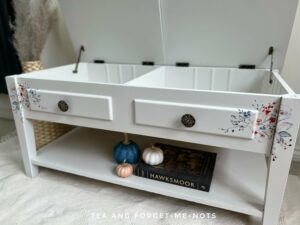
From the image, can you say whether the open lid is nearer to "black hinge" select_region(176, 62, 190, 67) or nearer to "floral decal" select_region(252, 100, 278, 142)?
"black hinge" select_region(176, 62, 190, 67)

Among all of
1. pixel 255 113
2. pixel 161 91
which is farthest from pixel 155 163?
pixel 255 113

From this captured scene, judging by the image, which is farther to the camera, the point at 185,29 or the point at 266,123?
the point at 185,29

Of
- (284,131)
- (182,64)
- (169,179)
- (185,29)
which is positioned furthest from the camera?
(182,64)

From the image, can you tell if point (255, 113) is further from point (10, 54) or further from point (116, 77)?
point (10, 54)

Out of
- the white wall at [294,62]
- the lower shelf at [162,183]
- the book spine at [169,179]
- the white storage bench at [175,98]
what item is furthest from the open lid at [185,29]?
the book spine at [169,179]

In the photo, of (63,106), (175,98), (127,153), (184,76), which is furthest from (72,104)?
(184,76)

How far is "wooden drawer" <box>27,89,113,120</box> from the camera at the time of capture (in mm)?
876

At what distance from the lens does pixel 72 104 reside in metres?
0.92

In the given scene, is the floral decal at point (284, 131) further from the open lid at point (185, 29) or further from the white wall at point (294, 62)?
the white wall at point (294, 62)

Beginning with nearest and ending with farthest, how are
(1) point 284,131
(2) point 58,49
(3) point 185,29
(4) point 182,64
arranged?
(1) point 284,131, (3) point 185,29, (4) point 182,64, (2) point 58,49

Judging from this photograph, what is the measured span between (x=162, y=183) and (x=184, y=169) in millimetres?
101

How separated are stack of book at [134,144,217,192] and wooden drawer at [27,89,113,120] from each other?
26cm

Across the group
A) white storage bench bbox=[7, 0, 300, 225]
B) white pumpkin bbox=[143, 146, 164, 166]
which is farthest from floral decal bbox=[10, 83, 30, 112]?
white pumpkin bbox=[143, 146, 164, 166]

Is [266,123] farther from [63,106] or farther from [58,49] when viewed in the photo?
[58,49]
